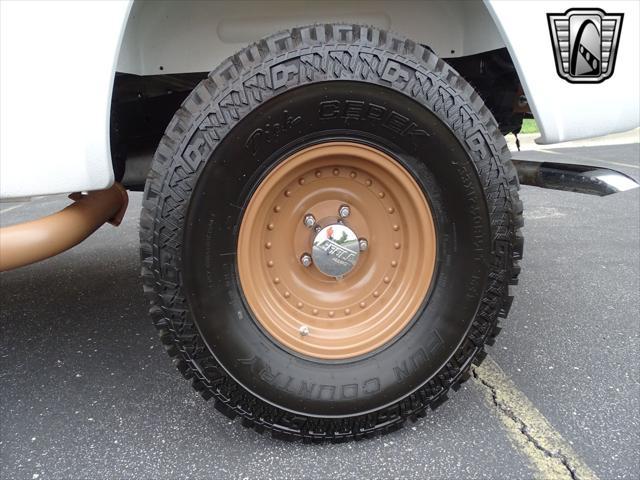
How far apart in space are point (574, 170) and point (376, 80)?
108cm

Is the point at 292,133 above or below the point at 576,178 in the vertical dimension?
above

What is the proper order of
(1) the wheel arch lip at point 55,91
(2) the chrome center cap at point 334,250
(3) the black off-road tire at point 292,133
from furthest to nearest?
(2) the chrome center cap at point 334,250 < (3) the black off-road tire at point 292,133 < (1) the wheel arch lip at point 55,91

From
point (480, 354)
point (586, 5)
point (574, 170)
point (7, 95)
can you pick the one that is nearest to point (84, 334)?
point (7, 95)

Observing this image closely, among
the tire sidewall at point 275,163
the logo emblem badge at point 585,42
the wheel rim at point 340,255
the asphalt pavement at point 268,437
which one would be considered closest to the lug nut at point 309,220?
the wheel rim at point 340,255

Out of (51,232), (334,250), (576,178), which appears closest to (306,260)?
(334,250)

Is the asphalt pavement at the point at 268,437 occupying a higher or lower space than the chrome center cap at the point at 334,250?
lower

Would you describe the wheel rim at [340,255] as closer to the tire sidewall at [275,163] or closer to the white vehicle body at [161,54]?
the tire sidewall at [275,163]

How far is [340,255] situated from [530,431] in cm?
99

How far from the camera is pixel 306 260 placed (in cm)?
193

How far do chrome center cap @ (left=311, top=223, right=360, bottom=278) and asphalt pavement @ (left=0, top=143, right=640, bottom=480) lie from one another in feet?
2.15

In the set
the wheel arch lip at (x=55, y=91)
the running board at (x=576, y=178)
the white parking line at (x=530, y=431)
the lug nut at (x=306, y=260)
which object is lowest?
the white parking line at (x=530, y=431)

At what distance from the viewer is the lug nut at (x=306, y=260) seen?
193cm

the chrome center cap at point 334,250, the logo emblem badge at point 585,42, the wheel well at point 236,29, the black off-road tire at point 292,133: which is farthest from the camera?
the wheel well at point 236,29

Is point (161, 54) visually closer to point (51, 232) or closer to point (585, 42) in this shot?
point (51, 232)
